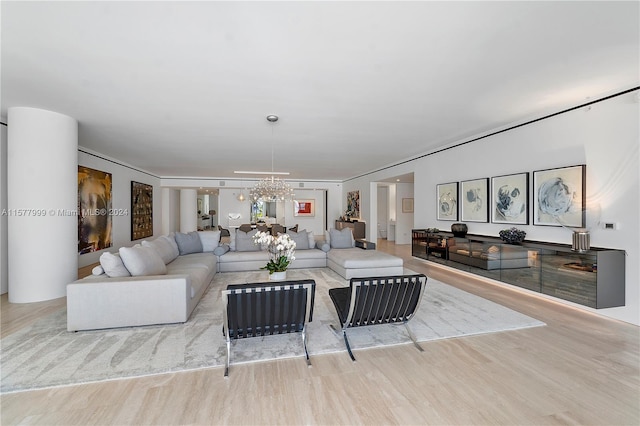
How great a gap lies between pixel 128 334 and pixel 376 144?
5.42 metres

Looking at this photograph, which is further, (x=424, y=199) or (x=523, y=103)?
(x=424, y=199)

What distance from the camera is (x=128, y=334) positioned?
10.1 feet

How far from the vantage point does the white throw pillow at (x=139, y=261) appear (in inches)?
135

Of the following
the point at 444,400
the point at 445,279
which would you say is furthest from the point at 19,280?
the point at 445,279

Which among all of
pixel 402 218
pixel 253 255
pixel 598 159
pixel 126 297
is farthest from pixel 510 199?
pixel 402 218

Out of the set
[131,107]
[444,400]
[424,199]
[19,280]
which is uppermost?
[131,107]

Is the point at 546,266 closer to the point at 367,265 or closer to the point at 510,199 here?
the point at 510,199

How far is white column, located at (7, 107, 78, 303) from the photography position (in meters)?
3.93

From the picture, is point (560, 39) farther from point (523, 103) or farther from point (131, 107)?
point (131, 107)

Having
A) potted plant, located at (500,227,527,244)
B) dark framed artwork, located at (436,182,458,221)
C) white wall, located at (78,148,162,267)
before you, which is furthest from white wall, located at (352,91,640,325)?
white wall, located at (78,148,162,267)

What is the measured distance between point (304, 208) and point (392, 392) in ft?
40.6

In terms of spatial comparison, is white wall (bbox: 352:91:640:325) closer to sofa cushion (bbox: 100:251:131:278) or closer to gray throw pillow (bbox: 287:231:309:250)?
gray throw pillow (bbox: 287:231:309:250)

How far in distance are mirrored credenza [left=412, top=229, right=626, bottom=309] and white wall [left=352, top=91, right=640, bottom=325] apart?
0.16m

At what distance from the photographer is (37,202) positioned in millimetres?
3975
